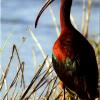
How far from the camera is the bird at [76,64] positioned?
17.0 ft

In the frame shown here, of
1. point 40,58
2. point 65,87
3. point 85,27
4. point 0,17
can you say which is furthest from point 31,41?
point 65,87

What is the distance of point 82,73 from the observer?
516 cm

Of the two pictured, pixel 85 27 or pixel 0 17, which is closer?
pixel 85 27

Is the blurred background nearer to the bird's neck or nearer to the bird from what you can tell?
the bird's neck

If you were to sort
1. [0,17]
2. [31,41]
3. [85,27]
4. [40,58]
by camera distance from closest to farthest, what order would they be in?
[85,27], [40,58], [31,41], [0,17]

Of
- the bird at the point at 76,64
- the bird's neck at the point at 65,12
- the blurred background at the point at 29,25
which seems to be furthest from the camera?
the blurred background at the point at 29,25

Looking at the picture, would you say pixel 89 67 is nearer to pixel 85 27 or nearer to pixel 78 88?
pixel 78 88

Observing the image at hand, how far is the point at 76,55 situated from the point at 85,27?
1080 millimetres

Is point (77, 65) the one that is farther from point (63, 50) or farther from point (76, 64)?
point (63, 50)

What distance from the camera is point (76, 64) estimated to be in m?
5.18

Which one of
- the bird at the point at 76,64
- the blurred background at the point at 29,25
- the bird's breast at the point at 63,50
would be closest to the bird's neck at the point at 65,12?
the bird at the point at 76,64

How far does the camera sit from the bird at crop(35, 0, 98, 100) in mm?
5176

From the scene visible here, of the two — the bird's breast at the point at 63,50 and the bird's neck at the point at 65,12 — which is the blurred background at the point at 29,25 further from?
the bird's breast at the point at 63,50

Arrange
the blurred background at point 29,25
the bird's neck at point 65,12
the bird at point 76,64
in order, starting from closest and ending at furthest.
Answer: the bird at point 76,64, the bird's neck at point 65,12, the blurred background at point 29,25
